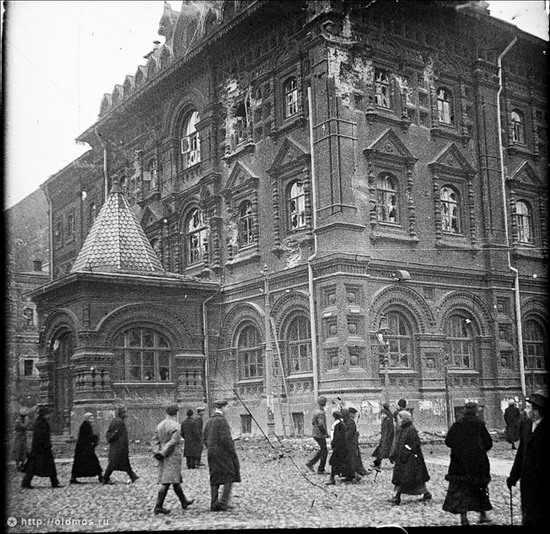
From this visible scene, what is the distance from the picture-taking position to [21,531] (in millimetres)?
9133

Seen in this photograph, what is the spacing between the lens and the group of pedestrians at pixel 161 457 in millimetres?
10391

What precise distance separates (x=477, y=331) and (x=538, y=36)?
698 centimetres

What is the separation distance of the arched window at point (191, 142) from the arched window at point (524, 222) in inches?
366

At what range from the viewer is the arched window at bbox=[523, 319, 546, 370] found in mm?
14966

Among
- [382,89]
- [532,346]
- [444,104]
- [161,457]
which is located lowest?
[161,457]

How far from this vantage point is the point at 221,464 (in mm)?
10477

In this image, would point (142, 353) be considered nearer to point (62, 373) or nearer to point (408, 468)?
point (62, 373)

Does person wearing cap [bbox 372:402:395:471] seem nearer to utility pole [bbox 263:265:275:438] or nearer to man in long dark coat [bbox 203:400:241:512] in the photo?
utility pole [bbox 263:265:275:438]

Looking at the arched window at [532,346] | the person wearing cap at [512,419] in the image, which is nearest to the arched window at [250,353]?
the person wearing cap at [512,419]

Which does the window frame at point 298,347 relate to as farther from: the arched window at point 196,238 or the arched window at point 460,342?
the arched window at point 196,238

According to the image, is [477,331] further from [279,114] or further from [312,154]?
[279,114]

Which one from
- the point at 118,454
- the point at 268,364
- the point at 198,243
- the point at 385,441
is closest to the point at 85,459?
the point at 118,454

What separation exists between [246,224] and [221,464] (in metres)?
9.81

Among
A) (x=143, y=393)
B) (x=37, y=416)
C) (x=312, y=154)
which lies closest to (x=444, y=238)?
(x=312, y=154)
